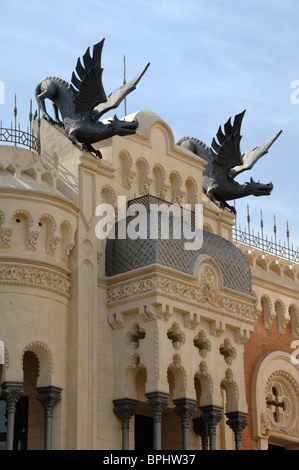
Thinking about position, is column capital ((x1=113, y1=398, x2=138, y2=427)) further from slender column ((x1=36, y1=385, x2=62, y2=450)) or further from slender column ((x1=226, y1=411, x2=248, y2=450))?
slender column ((x1=226, y1=411, x2=248, y2=450))

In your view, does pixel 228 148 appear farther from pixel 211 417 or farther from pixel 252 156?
pixel 211 417

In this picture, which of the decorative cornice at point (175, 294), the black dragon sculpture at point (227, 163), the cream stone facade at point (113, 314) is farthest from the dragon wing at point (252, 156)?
the decorative cornice at point (175, 294)

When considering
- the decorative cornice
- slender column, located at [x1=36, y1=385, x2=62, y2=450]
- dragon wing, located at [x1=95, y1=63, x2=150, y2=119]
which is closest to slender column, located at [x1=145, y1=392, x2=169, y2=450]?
slender column, located at [x1=36, y1=385, x2=62, y2=450]

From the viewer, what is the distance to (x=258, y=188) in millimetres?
32750

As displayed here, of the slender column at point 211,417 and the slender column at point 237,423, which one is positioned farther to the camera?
the slender column at point 237,423

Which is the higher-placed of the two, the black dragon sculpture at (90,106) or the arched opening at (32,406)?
the black dragon sculpture at (90,106)

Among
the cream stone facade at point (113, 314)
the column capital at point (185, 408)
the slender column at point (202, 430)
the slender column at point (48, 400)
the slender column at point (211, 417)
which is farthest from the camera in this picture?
the slender column at point (202, 430)

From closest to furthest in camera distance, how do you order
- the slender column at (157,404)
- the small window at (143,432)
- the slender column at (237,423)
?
1. the slender column at (157,404)
2. the slender column at (237,423)
3. the small window at (143,432)

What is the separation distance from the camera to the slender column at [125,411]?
2684 centimetres

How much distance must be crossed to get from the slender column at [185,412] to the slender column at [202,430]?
5.96 ft

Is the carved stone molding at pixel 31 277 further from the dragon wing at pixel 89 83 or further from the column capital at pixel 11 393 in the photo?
the dragon wing at pixel 89 83

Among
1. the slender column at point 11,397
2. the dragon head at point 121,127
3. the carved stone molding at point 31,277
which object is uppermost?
the dragon head at point 121,127

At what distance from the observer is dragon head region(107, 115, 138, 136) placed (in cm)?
2847

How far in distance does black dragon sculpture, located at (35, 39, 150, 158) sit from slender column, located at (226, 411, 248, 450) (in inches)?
285
